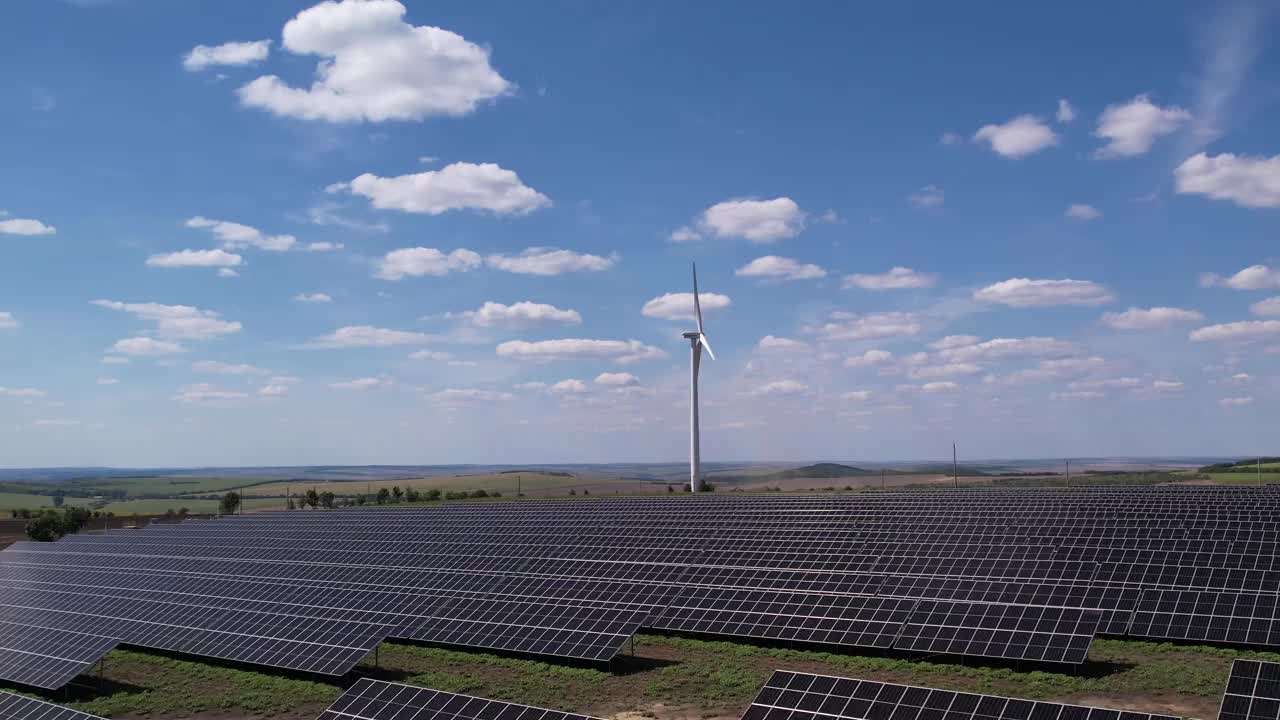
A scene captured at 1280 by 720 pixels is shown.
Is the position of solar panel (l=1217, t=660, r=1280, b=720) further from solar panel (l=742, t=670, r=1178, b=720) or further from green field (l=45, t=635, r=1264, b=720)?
green field (l=45, t=635, r=1264, b=720)

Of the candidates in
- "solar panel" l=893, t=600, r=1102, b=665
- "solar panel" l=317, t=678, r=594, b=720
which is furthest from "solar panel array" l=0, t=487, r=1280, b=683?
"solar panel" l=317, t=678, r=594, b=720

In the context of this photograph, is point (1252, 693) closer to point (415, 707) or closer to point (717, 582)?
point (415, 707)

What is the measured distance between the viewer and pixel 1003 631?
27766 mm

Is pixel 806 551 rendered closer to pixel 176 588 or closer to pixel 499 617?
pixel 499 617

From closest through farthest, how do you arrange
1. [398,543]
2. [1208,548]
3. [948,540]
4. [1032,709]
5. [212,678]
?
[1032,709] < [212,678] < [1208,548] < [948,540] < [398,543]

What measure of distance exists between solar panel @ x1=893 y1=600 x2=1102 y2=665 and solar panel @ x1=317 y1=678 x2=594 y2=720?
14.3 meters

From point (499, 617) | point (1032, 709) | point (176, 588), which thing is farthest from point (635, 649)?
point (176, 588)

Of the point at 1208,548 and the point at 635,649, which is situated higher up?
the point at 1208,548

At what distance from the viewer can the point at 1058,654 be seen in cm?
2627

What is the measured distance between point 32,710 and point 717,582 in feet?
76.2

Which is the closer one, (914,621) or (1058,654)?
(1058,654)

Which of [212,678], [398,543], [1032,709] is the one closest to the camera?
[1032,709]

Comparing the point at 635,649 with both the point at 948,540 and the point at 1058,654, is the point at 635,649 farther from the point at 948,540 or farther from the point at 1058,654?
the point at 948,540

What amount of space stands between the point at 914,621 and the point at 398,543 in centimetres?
3333
